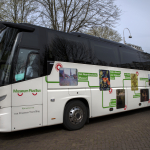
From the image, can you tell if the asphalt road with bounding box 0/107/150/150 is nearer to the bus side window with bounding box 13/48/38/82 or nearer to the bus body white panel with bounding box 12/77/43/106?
the bus body white panel with bounding box 12/77/43/106

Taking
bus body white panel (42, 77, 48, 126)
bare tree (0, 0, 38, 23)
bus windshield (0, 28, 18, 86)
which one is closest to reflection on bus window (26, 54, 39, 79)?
bus body white panel (42, 77, 48, 126)

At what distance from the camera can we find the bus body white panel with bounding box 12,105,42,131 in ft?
15.1

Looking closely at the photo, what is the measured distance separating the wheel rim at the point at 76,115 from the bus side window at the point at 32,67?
1.80m

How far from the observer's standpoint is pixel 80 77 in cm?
604

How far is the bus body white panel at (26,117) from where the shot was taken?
462 centimetres

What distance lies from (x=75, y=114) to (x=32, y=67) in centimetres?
220

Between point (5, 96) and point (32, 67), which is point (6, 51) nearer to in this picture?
point (32, 67)

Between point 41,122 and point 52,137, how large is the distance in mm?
605

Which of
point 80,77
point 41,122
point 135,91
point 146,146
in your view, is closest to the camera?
point 146,146

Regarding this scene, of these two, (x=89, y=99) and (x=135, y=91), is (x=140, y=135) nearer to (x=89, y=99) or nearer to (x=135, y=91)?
(x=89, y=99)

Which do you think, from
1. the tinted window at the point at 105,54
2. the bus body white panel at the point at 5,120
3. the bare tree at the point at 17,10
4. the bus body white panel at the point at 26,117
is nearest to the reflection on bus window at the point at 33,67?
the bus body white panel at the point at 26,117

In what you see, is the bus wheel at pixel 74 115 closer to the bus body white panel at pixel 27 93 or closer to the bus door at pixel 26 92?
the bus door at pixel 26 92

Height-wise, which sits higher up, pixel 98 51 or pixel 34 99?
pixel 98 51

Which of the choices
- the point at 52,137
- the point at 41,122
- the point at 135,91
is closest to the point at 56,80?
the point at 41,122
